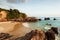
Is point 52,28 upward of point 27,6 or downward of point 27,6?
downward

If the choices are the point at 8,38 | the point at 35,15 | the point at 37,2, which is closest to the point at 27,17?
the point at 35,15

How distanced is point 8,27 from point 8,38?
0.27m

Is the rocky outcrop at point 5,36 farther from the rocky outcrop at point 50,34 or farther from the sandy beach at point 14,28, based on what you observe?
the rocky outcrop at point 50,34

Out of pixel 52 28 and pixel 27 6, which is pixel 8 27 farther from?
pixel 52 28

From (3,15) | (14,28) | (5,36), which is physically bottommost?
(5,36)

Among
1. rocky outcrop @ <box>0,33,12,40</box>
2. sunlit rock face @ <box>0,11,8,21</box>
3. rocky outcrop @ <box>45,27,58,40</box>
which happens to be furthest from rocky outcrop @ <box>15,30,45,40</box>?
sunlit rock face @ <box>0,11,8,21</box>

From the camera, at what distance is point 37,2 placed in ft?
10.8

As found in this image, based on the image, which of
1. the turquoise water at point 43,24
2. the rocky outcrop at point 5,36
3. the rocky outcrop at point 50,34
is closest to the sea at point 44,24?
the turquoise water at point 43,24

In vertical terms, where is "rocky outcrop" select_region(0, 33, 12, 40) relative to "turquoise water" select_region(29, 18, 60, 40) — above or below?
below

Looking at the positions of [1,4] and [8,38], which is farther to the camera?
[1,4]

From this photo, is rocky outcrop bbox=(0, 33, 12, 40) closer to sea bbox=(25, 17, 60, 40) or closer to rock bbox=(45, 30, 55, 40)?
sea bbox=(25, 17, 60, 40)

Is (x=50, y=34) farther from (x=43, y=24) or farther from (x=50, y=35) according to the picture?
(x=43, y=24)

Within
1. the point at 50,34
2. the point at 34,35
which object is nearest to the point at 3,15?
the point at 34,35

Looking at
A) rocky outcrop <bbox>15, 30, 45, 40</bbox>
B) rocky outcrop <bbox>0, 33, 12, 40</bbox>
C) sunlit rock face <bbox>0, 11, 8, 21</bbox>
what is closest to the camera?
rocky outcrop <bbox>15, 30, 45, 40</bbox>
